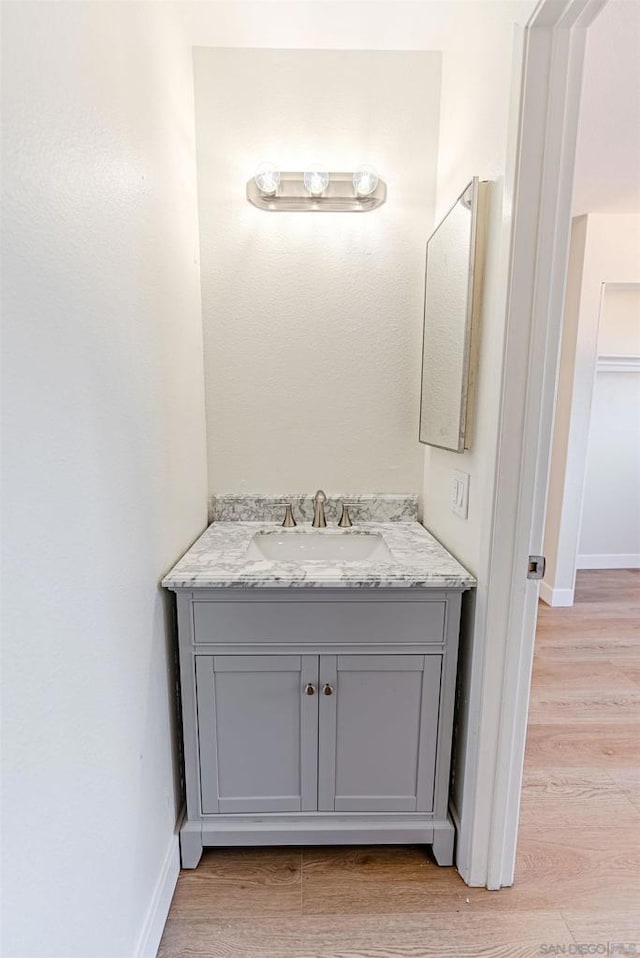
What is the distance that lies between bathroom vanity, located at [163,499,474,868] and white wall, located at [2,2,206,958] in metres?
0.11

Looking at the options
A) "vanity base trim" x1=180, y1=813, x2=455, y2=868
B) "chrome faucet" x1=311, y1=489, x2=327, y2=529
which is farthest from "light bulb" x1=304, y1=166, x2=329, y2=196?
"vanity base trim" x1=180, y1=813, x2=455, y2=868

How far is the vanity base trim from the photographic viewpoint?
4.29ft

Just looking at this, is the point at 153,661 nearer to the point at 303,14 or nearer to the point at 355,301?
the point at 355,301

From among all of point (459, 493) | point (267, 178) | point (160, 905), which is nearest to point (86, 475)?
point (459, 493)

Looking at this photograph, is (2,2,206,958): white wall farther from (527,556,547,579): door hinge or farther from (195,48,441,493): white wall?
(527,556,547,579): door hinge

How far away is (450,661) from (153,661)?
827 mm

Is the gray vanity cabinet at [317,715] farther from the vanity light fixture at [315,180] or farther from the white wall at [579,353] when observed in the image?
the white wall at [579,353]

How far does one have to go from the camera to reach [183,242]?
142 centimetres

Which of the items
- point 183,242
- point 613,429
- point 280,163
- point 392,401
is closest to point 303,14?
point 280,163

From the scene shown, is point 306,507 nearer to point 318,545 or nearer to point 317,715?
point 318,545

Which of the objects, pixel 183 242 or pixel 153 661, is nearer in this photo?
pixel 153 661

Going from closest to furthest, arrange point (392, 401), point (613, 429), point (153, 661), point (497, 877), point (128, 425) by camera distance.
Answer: point (128, 425), point (153, 661), point (497, 877), point (392, 401), point (613, 429)

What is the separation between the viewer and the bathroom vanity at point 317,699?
124 centimetres

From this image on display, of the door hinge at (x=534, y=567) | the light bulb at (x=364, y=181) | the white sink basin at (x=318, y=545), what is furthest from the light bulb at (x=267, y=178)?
the door hinge at (x=534, y=567)
